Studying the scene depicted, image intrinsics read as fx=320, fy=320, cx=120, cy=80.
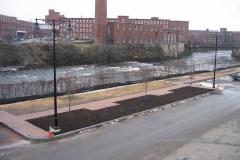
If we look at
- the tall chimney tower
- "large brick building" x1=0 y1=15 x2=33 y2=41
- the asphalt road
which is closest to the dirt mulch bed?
the asphalt road

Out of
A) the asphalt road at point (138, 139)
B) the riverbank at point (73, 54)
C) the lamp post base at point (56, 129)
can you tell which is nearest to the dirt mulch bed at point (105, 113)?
the lamp post base at point (56, 129)

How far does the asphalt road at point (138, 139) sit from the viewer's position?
15.0 meters

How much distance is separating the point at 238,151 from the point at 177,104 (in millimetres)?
11761

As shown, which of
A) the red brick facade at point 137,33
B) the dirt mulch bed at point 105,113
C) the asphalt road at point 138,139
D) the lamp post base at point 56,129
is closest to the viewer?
the asphalt road at point 138,139

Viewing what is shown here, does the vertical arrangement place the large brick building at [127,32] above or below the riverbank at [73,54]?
above

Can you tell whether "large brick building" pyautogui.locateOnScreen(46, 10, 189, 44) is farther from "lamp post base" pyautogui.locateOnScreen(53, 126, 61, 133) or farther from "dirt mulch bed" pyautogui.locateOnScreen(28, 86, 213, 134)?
"lamp post base" pyautogui.locateOnScreen(53, 126, 61, 133)

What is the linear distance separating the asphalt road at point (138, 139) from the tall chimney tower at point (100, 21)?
68698mm

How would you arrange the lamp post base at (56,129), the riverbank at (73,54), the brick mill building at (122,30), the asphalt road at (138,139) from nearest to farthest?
the asphalt road at (138,139), the lamp post base at (56,129), the riverbank at (73,54), the brick mill building at (122,30)

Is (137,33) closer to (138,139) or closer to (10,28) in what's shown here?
(10,28)

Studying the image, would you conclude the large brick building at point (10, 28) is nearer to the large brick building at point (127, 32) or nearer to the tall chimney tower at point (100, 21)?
the large brick building at point (127, 32)

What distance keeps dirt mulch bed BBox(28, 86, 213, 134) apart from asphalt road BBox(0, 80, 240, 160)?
4.43ft

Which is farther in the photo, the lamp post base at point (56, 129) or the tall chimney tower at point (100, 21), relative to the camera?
the tall chimney tower at point (100, 21)

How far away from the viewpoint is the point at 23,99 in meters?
27.3

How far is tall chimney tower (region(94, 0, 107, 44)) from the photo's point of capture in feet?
295
